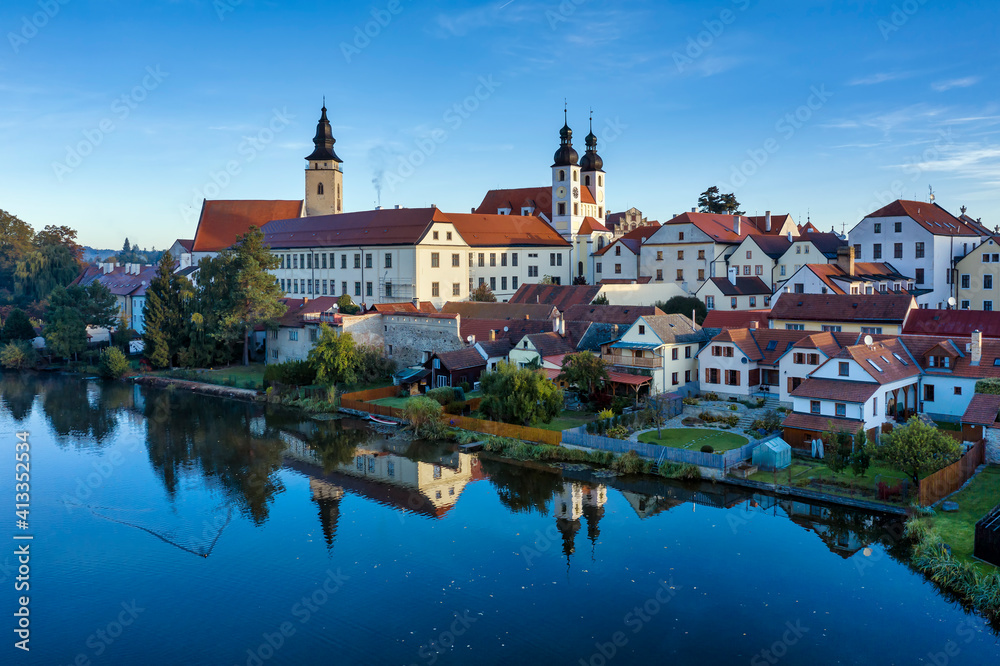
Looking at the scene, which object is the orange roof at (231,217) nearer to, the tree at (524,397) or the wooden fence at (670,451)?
the tree at (524,397)

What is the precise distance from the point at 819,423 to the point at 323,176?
49875 millimetres

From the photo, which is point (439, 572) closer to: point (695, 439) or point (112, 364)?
point (695, 439)

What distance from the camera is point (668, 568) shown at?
16.3 meters

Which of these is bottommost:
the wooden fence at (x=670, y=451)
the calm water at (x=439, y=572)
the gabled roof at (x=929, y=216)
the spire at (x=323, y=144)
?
the calm water at (x=439, y=572)

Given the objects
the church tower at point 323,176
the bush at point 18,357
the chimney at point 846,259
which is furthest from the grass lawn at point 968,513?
the church tower at point 323,176

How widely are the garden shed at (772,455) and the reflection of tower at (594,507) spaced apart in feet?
14.7

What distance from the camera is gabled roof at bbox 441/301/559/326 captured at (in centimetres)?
4197

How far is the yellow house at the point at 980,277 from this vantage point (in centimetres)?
3994

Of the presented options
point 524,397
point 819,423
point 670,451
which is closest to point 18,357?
point 524,397

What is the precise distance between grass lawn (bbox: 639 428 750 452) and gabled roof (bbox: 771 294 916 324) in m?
11.1

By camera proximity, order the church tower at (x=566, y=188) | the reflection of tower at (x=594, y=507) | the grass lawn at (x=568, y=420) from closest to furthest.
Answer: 1. the reflection of tower at (x=594, y=507)
2. the grass lawn at (x=568, y=420)
3. the church tower at (x=566, y=188)

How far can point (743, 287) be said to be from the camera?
44844 mm

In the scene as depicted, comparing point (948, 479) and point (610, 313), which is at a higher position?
point (610, 313)

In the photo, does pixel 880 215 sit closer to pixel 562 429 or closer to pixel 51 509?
pixel 562 429
